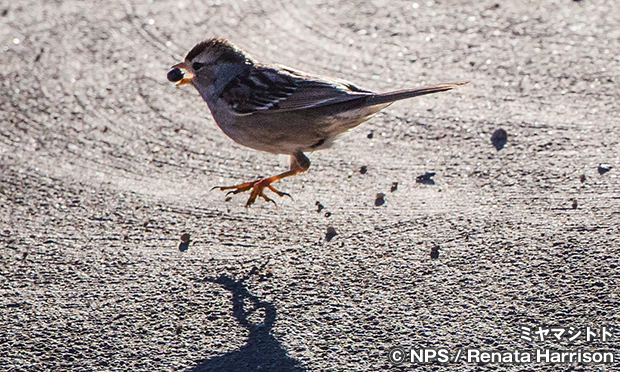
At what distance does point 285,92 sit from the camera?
4.63 m

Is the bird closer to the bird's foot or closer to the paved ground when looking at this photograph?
the bird's foot

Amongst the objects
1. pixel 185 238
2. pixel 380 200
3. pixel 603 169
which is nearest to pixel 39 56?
pixel 185 238

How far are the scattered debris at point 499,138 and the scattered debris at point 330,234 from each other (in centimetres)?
139

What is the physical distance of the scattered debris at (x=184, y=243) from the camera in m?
4.27

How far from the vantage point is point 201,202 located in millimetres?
4746

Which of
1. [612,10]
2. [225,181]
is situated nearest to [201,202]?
[225,181]

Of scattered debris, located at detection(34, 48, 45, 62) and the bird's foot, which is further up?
scattered debris, located at detection(34, 48, 45, 62)

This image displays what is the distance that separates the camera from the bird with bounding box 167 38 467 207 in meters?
4.57

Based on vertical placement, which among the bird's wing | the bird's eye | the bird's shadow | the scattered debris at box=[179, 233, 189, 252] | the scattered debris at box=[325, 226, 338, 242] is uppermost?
the bird's eye

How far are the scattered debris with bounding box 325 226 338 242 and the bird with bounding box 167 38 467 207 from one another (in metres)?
0.45

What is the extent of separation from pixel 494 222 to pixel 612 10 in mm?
3605

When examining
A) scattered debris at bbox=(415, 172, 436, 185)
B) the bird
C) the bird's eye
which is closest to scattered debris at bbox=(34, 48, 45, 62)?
the bird's eye

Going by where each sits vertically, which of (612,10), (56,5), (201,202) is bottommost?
(201,202)

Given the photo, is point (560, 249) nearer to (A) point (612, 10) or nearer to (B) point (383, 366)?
(B) point (383, 366)
